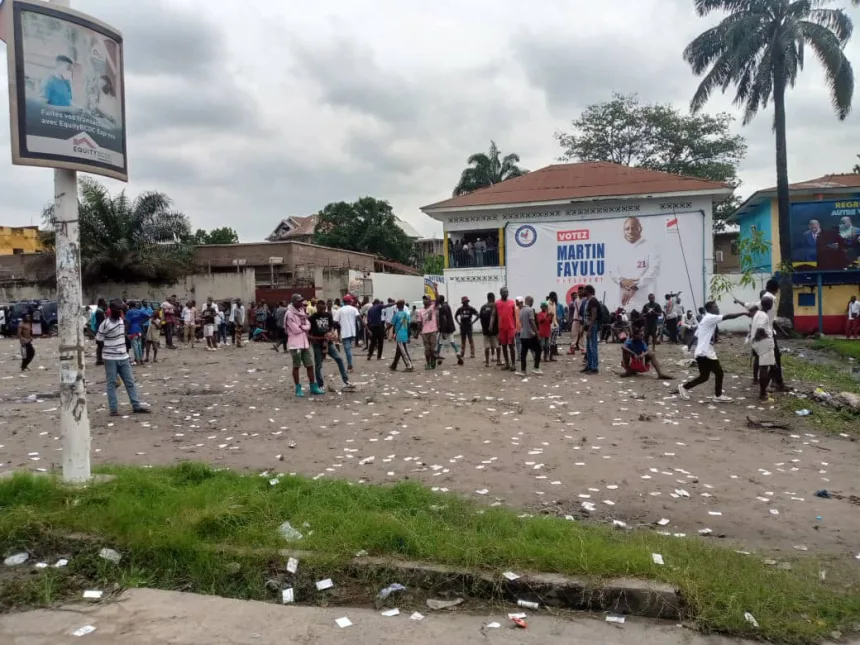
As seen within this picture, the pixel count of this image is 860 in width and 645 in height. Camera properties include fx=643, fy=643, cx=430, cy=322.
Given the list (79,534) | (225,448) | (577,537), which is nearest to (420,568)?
(577,537)

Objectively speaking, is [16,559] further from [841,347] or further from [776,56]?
[776,56]

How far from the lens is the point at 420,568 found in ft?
13.0

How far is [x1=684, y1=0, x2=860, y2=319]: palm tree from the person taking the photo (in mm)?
21328

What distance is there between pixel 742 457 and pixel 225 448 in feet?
19.2

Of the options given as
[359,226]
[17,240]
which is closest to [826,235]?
[359,226]

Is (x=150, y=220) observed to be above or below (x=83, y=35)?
above

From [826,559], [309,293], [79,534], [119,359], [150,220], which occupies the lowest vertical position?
[826,559]

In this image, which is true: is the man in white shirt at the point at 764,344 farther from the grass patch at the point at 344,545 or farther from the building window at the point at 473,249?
the building window at the point at 473,249

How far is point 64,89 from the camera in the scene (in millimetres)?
5027

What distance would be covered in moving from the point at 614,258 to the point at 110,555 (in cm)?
2246

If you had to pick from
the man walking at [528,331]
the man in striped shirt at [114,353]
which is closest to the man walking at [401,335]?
the man walking at [528,331]

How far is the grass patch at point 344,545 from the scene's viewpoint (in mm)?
3691

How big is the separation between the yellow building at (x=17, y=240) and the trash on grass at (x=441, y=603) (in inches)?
2077

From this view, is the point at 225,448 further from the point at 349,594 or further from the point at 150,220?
the point at 150,220
